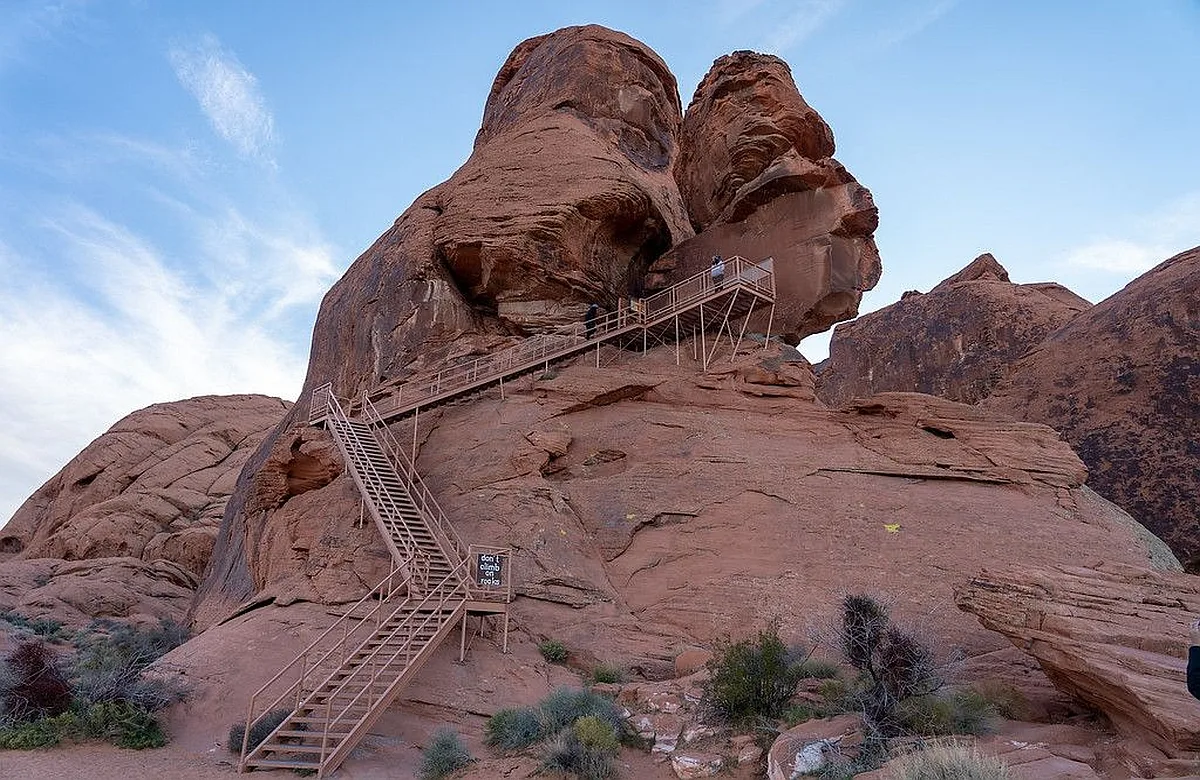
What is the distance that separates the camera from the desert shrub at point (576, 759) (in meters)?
10.2

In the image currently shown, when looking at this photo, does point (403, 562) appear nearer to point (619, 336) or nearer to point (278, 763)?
point (278, 763)

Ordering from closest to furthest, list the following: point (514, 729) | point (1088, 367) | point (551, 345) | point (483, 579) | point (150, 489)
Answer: point (514, 729), point (483, 579), point (551, 345), point (1088, 367), point (150, 489)

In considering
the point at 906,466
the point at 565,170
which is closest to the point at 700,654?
the point at 906,466

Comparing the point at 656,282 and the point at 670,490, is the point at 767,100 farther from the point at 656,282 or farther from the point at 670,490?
the point at 670,490

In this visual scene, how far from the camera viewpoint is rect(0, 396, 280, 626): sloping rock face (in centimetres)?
2862

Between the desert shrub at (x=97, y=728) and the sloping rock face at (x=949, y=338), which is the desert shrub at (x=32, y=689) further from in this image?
the sloping rock face at (x=949, y=338)

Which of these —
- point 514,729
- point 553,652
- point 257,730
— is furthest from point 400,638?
point 514,729

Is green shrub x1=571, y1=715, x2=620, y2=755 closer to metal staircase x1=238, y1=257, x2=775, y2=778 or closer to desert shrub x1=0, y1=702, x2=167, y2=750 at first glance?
metal staircase x1=238, y1=257, x2=775, y2=778

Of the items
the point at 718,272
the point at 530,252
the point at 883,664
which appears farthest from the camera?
the point at 530,252

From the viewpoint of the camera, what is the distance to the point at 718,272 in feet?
73.0

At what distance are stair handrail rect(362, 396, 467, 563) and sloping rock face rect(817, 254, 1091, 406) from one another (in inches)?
913

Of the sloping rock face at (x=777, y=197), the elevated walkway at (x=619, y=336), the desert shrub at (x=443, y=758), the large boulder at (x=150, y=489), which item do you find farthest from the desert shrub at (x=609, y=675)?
the large boulder at (x=150, y=489)

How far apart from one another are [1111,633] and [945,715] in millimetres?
2506

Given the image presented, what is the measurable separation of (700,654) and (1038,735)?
6121 millimetres
